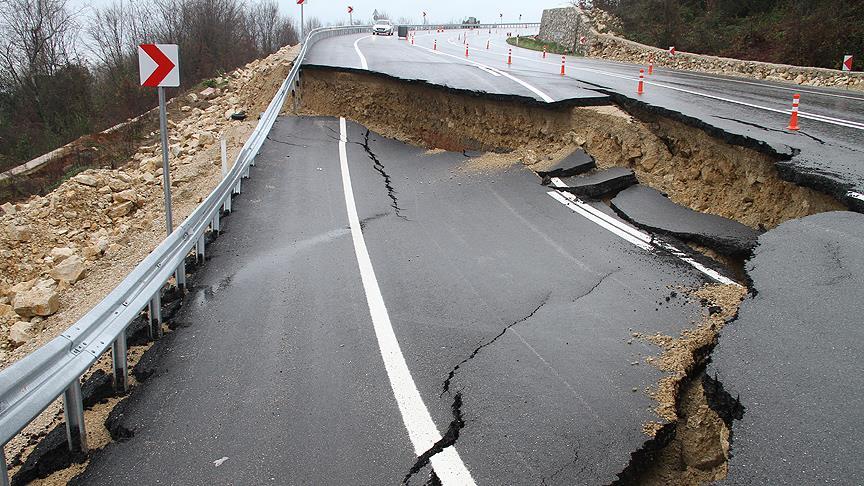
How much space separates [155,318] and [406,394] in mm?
2412

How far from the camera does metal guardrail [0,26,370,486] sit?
3041 mm

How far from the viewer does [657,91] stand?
41.4 feet

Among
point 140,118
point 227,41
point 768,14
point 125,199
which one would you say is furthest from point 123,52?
point 768,14

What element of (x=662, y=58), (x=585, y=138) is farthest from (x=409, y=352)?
(x=662, y=58)

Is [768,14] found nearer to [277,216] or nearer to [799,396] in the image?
[277,216]

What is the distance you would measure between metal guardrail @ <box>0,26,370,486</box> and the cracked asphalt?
301 millimetres

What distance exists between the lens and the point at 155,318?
16.5ft

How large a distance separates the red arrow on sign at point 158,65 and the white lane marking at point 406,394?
3.05 m

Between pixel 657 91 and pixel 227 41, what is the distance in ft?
126

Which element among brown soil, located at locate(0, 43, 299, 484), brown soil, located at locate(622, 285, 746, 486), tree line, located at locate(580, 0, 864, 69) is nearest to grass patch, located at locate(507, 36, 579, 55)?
tree line, located at locate(580, 0, 864, 69)

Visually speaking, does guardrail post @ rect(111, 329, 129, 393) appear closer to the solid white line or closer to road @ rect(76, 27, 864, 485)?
road @ rect(76, 27, 864, 485)

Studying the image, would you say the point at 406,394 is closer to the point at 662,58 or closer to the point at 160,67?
the point at 160,67

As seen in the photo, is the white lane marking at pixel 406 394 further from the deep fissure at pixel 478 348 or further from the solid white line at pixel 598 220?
the solid white line at pixel 598 220

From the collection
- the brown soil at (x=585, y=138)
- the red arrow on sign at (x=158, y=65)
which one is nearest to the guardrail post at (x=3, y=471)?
the red arrow on sign at (x=158, y=65)
